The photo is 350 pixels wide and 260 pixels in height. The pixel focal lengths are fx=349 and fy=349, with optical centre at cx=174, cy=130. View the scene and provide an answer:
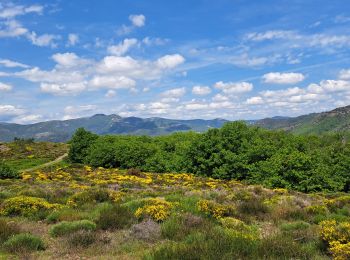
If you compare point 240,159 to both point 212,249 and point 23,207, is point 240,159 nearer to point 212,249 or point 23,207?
point 23,207

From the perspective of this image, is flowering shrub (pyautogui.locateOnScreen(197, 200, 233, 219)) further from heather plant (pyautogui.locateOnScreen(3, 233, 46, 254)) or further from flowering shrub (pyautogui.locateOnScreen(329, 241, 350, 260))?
heather plant (pyautogui.locateOnScreen(3, 233, 46, 254))

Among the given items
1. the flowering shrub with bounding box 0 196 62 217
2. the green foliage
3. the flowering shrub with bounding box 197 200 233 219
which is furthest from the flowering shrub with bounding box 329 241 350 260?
the green foliage

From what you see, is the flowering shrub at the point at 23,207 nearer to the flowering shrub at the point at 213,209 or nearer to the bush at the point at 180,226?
the bush at the point at 180,226

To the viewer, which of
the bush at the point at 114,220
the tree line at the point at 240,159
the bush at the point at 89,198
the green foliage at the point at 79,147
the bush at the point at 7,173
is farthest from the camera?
the green foliage at the point at 79,147

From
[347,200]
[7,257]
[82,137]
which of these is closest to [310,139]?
[82,137]

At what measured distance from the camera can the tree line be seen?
41781 mm

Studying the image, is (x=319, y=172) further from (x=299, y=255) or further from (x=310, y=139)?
(x=310, y=139)

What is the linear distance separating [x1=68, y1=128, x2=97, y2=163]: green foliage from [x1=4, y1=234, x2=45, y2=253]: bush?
8528 cm

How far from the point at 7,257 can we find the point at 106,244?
8.32 ft

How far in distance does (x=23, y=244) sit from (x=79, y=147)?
88.2 m

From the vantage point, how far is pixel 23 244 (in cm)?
946

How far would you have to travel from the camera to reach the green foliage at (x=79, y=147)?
93688 mm

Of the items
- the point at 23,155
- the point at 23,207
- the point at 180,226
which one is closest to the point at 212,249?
the point at 180,226

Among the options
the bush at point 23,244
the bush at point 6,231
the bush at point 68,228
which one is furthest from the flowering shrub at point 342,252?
the bush at point 6,231
